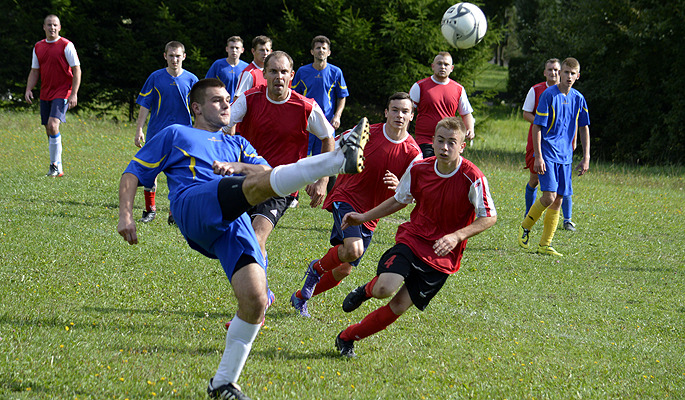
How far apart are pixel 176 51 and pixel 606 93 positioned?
18.2 metres

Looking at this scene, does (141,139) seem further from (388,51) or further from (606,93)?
(606,93)

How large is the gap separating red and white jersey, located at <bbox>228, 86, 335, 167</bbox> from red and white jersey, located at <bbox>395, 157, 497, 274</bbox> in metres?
1.41

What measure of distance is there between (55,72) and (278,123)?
6.98m

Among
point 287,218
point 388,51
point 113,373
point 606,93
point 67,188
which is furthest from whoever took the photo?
point 606,93

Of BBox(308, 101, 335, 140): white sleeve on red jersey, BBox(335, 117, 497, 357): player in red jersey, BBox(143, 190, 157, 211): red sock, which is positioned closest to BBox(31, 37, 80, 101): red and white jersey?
BBox(143, 190, 157, 211): red sock

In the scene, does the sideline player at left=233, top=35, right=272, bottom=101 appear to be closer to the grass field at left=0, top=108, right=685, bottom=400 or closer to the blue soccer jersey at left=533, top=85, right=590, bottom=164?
the grass field at left=0, top=108, right=685, bottom=400

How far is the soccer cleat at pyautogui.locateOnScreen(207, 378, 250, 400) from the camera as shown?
12.9 ft

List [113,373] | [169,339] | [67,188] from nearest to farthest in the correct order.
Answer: [113,373]
[169,339]
[67,188]

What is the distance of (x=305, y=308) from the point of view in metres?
6.18

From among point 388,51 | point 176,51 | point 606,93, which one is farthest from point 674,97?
point 176,51

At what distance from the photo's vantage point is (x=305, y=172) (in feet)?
12.0

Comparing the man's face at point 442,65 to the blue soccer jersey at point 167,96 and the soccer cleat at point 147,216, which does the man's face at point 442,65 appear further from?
the soccer cleat at point 147,216

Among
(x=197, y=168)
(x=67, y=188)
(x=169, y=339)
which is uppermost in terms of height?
(x=197, y=168)

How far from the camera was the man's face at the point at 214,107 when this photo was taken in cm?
457
